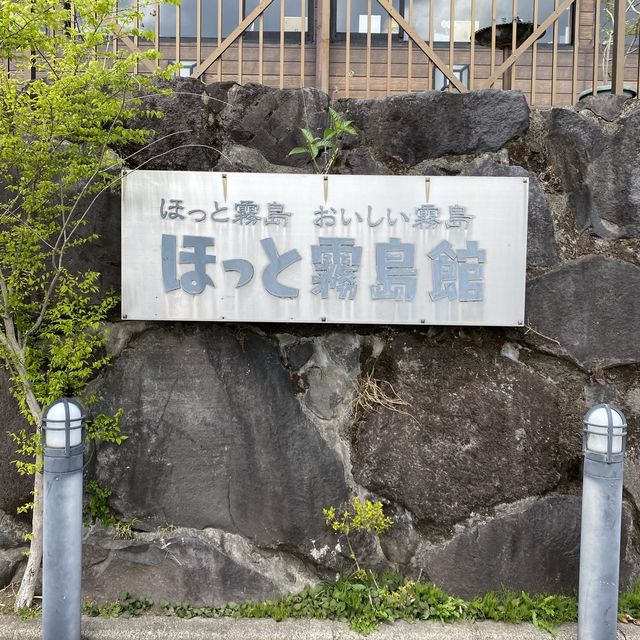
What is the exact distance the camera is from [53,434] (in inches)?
97.7

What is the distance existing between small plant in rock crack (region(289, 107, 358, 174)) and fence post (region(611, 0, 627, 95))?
1617 millimetres

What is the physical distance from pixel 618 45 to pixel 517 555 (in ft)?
9.78

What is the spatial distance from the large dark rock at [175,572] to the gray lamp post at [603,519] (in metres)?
1.43

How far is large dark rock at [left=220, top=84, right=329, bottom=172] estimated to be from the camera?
3.17m

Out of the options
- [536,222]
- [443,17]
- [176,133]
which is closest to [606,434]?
[536,222]

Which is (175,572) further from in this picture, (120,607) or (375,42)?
(375,42)

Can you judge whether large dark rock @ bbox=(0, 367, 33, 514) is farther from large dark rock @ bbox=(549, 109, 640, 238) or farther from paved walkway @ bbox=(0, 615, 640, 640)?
large dark rock @ bbox=(549, 109, 640, 238)

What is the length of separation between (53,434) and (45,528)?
435 millimetres

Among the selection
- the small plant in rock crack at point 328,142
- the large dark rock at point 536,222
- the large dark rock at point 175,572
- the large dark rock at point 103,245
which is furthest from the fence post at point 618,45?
the large dark rock at point 175,572

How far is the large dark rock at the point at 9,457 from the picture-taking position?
3.07 meters

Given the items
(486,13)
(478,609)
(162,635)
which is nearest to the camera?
(162,635)

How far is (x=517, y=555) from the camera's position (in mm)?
3008

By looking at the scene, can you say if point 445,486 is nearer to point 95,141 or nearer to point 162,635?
point 162,635

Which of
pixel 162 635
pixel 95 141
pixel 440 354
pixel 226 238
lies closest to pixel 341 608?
pixel 162 635
